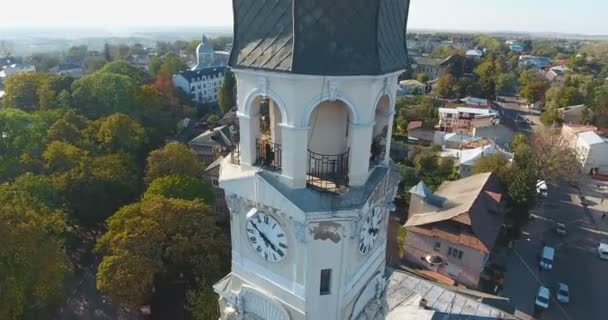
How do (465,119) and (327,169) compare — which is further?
(465,119)

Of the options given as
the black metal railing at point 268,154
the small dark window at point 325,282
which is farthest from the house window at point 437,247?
the black metal railing at point 268,154

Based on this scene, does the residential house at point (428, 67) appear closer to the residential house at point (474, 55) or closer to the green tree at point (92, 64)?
the residential house at point (474, 55)

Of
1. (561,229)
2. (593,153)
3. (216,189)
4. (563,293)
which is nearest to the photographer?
(563,293)

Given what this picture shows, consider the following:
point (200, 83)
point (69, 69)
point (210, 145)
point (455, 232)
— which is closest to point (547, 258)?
point (455, 232)

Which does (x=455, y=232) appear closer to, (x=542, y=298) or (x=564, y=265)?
(x=542, y=298)

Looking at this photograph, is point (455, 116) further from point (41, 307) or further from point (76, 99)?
point (41, 307)

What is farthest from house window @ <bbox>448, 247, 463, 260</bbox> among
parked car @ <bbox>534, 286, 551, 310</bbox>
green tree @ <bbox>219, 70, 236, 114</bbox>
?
green tree @ <bbox>219, 70, 236, 114</bbox>

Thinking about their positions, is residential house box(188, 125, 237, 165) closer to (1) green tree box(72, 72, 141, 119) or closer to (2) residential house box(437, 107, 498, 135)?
(1) green tree box(72, 72, 141, 119)
